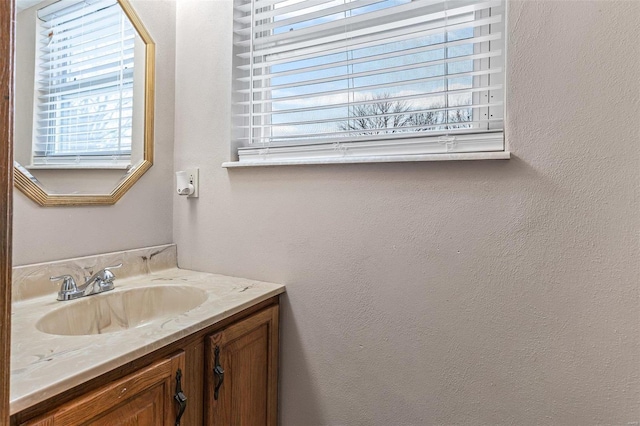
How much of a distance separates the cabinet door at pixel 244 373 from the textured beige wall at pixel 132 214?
0.62 m

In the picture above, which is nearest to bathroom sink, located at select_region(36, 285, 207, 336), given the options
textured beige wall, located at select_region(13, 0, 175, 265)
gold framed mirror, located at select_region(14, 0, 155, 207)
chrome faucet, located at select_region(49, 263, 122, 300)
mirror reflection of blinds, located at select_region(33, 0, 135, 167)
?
chrome faucet, located at select_region(49, 263, 122, 300)

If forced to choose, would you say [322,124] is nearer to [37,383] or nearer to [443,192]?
[443,192]

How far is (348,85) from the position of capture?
4.44 feet

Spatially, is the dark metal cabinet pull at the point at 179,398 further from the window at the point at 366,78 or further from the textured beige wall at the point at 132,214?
the window at the point at 366,78

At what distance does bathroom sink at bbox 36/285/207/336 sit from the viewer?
1152 millimetres

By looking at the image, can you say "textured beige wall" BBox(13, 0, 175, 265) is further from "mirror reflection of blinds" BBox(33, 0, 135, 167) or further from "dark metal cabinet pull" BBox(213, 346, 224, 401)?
"dark metal cabinet pull" BBox(213, 346, 224, 401)

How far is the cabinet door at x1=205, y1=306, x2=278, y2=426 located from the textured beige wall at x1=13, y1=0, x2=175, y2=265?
0.62 meters

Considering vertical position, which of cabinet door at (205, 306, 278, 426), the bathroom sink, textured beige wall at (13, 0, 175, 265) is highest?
textured beige wall at (13, 0, 175, 265)

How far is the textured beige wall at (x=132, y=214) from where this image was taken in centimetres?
120

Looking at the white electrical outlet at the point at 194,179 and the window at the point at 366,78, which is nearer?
the window at the point at 366,78

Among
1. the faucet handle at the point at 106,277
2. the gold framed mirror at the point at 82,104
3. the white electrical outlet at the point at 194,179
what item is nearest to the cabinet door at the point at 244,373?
the faucet handle at the point at 106,277

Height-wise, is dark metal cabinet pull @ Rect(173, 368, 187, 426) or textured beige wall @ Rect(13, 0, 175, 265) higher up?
textured beige wall @ Rect(13, 0, 175, 265)

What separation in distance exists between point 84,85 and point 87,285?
0.68m

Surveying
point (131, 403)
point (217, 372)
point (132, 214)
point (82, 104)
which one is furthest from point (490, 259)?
point (82, 104)
